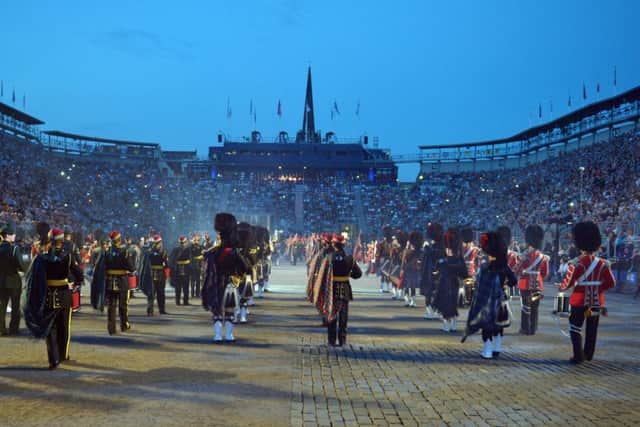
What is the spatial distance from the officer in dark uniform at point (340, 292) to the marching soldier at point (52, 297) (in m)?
4.46

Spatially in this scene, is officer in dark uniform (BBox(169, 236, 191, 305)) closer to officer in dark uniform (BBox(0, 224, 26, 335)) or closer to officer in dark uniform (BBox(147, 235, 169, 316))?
officer in dark uniform (BBox(147, 235, 169, 316))

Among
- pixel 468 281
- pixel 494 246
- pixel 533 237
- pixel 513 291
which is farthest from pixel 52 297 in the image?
pixel 513 291

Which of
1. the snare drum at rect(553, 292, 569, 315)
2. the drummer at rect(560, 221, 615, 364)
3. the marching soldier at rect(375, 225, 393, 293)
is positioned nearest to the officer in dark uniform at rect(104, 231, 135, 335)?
the snare drum at rect(553, 292, 569, 315)

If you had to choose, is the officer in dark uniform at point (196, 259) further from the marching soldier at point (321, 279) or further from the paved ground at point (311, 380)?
the marching soldier at point (321, 279)

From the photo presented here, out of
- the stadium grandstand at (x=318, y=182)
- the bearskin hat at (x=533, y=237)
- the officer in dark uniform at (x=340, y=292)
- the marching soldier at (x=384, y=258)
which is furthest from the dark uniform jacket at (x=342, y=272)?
the stadium grandstand at (x=318, y=182)

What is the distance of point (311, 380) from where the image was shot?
9078 mm

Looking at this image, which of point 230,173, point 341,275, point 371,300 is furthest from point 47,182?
point 341,275

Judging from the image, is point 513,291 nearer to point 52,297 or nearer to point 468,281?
point 468,281

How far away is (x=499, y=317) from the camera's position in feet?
37.0

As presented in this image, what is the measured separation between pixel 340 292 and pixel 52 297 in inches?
195

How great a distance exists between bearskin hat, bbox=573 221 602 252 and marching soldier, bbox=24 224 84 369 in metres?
8.41

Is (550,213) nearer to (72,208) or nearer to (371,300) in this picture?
(371,300)

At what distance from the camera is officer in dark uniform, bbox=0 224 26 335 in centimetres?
1298

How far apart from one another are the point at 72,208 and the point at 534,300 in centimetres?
4770
